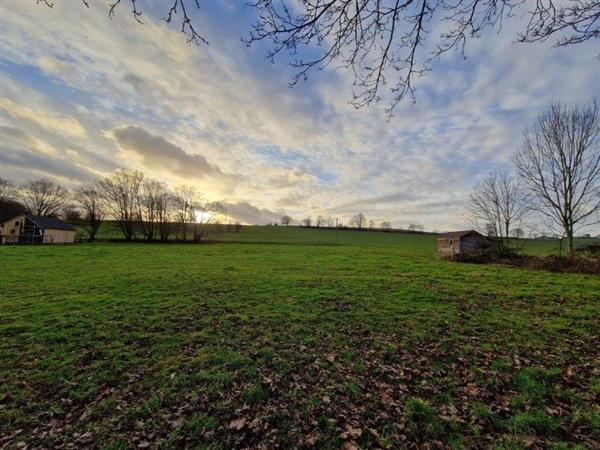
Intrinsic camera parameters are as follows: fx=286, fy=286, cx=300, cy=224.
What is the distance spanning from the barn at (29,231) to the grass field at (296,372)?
51028mm

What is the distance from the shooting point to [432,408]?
4.14 meters

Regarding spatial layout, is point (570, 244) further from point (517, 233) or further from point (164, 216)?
point (164, 216)

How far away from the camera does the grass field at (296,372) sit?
12.2 feet

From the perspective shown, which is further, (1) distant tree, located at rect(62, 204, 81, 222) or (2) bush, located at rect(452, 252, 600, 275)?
(1) distant tree, located at rect(62, 204, 81, 222)

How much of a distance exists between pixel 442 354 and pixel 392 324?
201 cm

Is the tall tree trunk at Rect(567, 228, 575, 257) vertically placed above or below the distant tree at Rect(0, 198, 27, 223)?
below

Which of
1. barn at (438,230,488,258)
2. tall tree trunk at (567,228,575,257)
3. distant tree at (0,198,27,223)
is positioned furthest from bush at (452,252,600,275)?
distant tree at (0,198,27,223)

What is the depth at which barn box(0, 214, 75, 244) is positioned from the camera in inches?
1873

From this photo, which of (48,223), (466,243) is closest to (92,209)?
(48,223)

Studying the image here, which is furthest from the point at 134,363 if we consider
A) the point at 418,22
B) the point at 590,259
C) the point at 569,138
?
the point at 569,138

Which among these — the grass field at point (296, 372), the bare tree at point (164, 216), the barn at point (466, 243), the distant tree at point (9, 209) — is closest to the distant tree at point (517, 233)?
the barn at point (466, 243)

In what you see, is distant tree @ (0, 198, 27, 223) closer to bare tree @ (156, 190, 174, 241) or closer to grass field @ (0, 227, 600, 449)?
bare tree @ (156, 190, 174, 241)

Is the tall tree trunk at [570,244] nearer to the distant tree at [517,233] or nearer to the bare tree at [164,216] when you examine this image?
the distant tree at [517,233]

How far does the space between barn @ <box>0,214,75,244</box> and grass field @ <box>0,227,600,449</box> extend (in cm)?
5103
